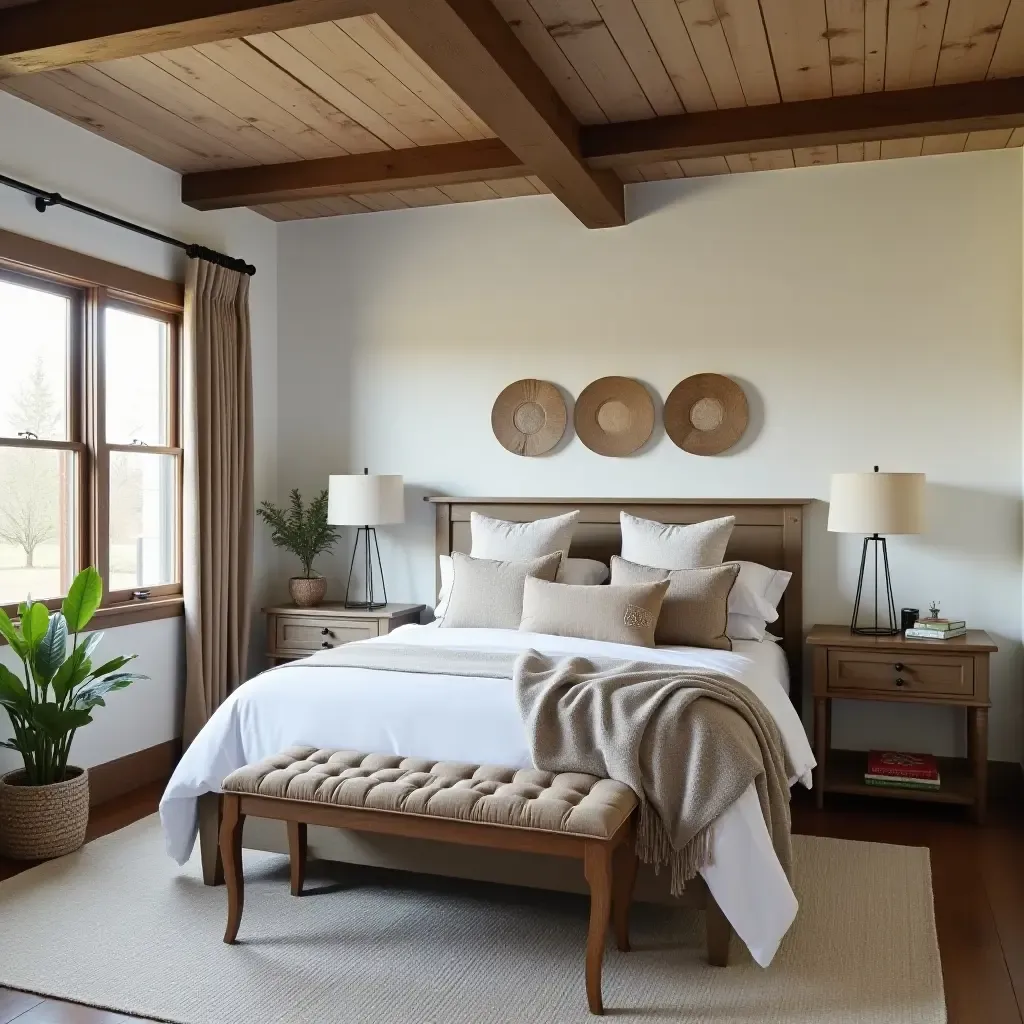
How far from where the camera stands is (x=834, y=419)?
4.54 metres

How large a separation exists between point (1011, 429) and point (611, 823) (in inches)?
113

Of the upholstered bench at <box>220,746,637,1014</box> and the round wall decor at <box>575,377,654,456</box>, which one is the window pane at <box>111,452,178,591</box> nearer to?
the upholstered bench at <box>220,746,637,1014</box>

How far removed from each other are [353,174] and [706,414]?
1923mm

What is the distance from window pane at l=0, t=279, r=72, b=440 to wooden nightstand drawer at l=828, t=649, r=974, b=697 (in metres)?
3.31

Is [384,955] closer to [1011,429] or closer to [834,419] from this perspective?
[834,419]

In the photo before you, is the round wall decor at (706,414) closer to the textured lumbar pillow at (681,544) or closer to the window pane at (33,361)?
the textured lumbar pillow at (681,544)

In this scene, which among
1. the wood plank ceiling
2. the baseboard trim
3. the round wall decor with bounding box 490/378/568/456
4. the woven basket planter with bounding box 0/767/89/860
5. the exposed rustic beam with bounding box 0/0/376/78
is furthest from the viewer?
the round wall decor with bounding box 490/378/568/456

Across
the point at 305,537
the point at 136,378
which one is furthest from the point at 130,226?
the point at 305,537

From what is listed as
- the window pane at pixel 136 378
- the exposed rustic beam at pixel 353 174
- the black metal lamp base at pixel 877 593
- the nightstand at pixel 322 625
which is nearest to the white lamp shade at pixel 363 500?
the nightstand at pixel 322 625

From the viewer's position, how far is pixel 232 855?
2.83m

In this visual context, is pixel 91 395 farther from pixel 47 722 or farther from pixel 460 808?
pixel 460 808

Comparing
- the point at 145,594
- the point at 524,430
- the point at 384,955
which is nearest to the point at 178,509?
the point at 145,594

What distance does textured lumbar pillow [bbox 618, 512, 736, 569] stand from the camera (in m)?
4.26

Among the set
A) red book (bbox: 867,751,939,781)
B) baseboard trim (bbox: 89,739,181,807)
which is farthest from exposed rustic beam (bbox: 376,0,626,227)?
baseboard trim (bbox: 89,739,181,807)
